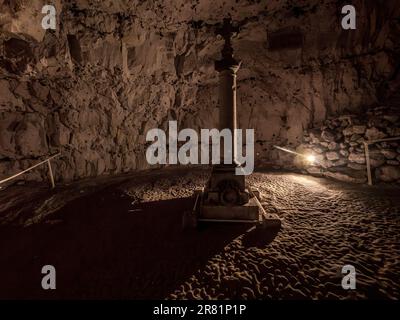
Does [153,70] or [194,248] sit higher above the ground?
[153,70]

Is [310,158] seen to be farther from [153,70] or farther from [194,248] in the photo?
[153,70]

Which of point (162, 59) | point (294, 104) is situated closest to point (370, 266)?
point (294, 104)

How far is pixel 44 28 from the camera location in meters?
6.15

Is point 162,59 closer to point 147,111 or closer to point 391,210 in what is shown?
point 147,111

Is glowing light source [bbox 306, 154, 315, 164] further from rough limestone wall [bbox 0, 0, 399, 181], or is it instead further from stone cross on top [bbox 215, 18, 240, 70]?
stone cross on top [bbox 215, 18, 240, 70]

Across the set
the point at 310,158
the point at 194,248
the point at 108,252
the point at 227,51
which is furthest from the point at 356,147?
the point at 108,252

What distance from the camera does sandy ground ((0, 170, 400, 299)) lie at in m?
2.96

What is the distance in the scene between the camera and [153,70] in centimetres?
895

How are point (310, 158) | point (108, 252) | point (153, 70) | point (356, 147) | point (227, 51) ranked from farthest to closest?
1. point (153, 70)
2. point (310, 158)
3. point (356, 147)
4. point (227, 51)
5. point (108, 252)

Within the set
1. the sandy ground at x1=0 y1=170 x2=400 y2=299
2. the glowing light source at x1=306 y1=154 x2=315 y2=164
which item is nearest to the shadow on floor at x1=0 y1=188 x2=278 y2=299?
the sandy ground at x1=0 y1=170 x2=400 y2=299

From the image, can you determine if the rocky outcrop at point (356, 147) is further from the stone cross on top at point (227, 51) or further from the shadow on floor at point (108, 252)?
the stone cross on top at point (227, 51)

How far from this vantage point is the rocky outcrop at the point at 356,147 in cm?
653

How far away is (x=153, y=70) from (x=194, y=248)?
798 centimetres

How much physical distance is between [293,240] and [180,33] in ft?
29.1
